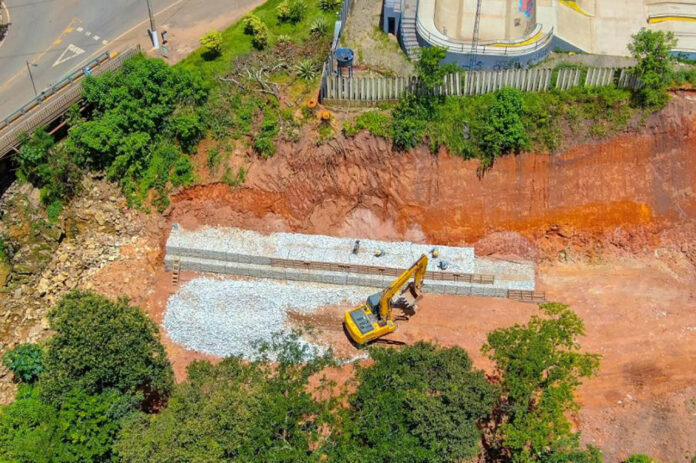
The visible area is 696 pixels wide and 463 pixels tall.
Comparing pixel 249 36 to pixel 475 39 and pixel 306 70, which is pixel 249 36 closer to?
pixel 306 70

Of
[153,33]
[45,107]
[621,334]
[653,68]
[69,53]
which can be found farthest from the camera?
[153,33]

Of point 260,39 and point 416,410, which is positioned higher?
point 260,39

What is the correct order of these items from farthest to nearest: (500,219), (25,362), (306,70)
A: 1. (306,70)
2. (500,219)
3. (25,362)

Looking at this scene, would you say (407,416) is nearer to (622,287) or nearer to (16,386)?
(622,287)

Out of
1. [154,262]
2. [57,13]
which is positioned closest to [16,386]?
[154,262]

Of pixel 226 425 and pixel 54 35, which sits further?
pixel 54 35

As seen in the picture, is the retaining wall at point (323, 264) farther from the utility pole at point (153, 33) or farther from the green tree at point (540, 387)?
the utility pole at point (153, 33)

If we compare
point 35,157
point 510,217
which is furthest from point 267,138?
point 510,217

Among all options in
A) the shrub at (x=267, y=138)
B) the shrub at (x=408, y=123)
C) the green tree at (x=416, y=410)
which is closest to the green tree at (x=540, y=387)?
the green tree at (x=416, y=410)
